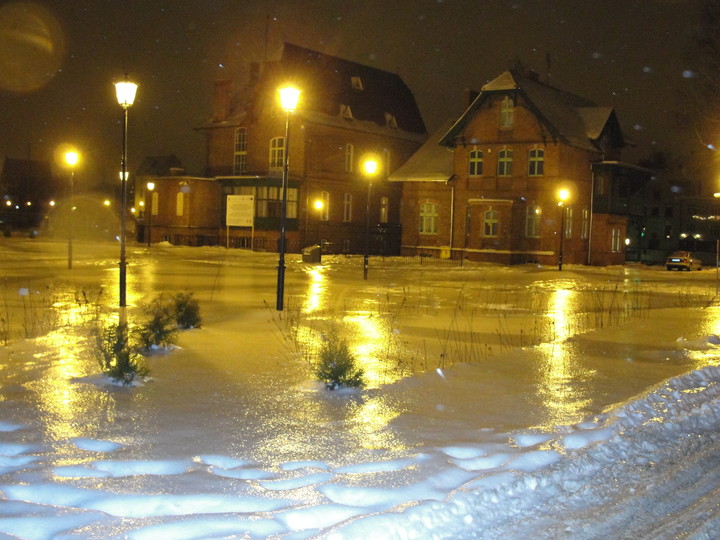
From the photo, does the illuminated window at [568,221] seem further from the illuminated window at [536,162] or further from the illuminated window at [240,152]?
the illuminated window at [240,152]

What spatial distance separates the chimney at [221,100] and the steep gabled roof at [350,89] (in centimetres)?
602

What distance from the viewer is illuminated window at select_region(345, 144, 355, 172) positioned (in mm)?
55562

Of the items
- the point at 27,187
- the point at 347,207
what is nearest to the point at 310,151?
the point at 347,207

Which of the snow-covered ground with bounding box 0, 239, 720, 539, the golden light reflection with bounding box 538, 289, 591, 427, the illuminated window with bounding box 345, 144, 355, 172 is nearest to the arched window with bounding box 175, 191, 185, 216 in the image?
the illuminated window with bounding box 345, 144, 355, 172

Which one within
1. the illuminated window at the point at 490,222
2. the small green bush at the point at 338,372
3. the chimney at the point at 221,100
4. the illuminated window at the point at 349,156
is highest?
the chimney at the point at 221,100

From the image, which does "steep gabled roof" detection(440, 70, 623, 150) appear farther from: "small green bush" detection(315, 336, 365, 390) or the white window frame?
"small green bush" detection(315, 336, 365, 390)

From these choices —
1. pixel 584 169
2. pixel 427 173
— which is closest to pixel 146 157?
pixel 427 173

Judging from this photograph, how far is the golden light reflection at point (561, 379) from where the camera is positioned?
889 centimetres

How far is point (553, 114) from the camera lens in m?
46.4

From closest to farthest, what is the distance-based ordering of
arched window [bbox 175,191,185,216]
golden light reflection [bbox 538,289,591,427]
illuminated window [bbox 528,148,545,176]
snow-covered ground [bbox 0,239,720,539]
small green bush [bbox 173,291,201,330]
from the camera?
snow-covered ground [bbox 0,239,720,539] < golden light reflection [bbox 538,289,591,427] < small green bush [bbox 173,291,201,330] < illuminated window [bbox 528,148,545,176] < arched window [bbox 175,191,185,216]

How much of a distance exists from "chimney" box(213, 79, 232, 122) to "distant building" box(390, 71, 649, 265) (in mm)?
15238

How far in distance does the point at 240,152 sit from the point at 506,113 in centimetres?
2027

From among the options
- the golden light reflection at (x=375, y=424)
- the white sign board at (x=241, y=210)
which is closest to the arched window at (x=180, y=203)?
the white sign board at (x=241, y=210)

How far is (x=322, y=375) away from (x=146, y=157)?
355ft
